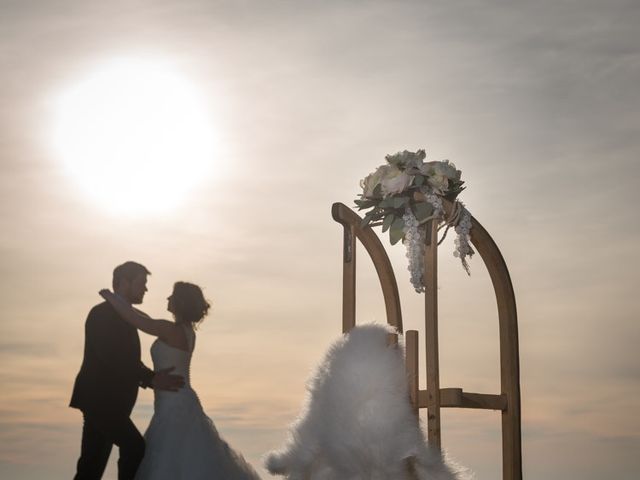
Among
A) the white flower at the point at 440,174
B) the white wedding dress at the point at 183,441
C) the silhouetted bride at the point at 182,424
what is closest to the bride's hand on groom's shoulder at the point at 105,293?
the silhouetted bride at the point at 182,424

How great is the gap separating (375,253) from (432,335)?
140 centimetres

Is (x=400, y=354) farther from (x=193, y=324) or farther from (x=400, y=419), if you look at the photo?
(x=193, y=324)

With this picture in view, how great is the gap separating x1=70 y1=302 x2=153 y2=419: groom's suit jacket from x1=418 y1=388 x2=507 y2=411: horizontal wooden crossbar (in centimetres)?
246

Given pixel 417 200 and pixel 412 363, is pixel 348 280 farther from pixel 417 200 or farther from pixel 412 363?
pixel 412 363

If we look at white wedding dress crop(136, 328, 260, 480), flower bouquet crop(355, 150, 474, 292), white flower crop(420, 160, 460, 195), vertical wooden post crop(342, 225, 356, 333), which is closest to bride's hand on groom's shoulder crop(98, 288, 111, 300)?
white wedding dress crop(136, 328, 260, 480)

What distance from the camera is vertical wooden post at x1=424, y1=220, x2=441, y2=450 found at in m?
7.95

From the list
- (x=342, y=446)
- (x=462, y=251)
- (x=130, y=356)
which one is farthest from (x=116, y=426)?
(x=462, y=251)

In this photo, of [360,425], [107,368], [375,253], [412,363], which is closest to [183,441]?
[107,368]

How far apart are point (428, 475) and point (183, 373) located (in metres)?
2.66

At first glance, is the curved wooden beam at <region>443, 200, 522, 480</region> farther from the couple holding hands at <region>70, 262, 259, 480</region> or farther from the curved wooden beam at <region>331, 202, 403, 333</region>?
the couple holding hands at <region>70, 262, 259, 480</region>

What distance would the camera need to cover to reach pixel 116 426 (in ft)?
27.2

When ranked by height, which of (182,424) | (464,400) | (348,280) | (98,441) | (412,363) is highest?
(348,280)

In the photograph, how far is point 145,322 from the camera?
28.5 ft

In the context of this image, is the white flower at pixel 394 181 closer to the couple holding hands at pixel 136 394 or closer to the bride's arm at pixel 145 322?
the couple holding hands at pixel 136 394
